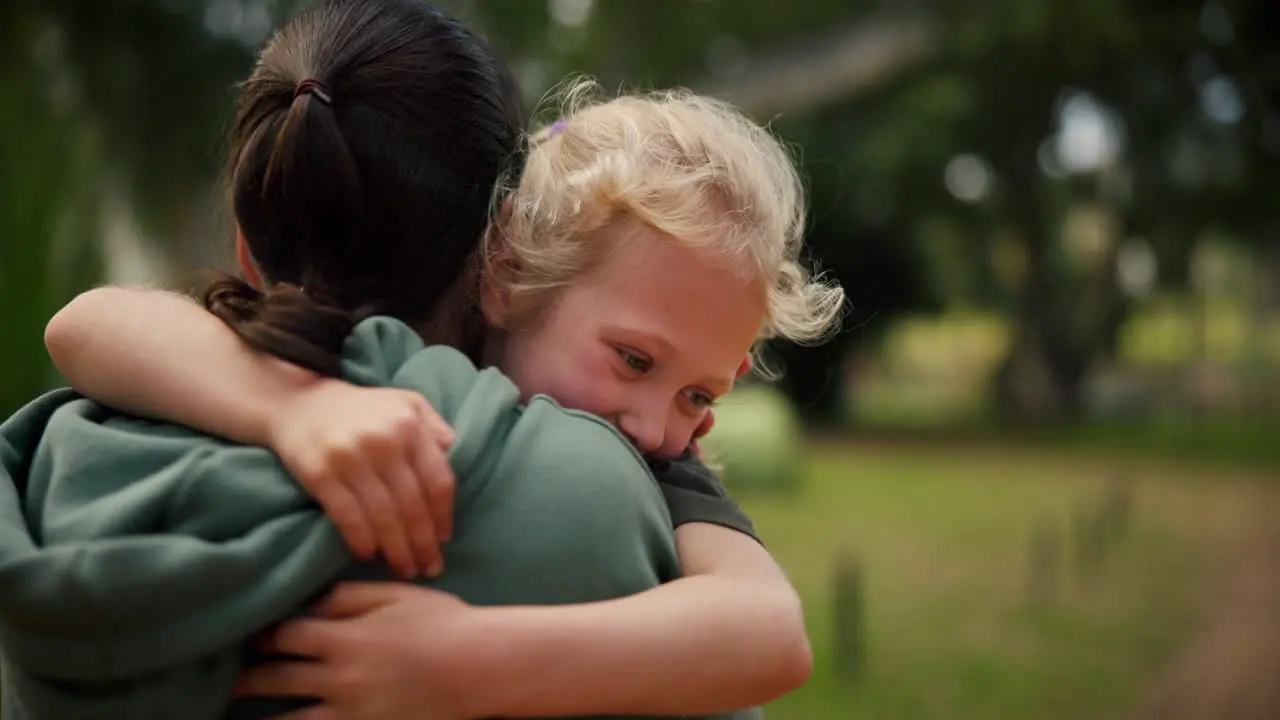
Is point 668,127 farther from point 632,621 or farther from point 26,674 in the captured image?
point 26,674

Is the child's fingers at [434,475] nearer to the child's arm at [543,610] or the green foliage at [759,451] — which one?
the child's arm at [543,610]

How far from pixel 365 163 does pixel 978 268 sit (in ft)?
21.1

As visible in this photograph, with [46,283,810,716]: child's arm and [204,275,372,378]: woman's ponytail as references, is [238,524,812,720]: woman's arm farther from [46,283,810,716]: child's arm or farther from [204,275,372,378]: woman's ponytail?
[204,275,372,378]: woman's ponytail

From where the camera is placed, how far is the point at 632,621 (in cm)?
50

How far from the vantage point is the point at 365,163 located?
0.61 m

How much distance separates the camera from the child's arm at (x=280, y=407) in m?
0.49

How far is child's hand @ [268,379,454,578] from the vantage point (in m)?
0.49

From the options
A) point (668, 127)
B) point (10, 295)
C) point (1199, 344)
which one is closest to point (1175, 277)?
point (1199, 344)

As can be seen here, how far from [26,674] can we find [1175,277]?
628 centimetres

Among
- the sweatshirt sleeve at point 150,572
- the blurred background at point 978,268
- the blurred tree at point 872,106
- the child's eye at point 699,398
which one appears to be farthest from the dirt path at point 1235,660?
the sweatshirt sleeve at point 150,572

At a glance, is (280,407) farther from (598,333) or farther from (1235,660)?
(1235,660)

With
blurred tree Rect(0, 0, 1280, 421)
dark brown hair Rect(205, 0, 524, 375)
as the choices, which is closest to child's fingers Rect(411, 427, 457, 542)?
dark brown hair Rect(205, 0, 524, 375)

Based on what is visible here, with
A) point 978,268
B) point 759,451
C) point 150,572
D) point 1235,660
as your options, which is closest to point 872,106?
point 759,451

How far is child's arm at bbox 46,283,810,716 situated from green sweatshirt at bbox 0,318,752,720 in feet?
0.05
